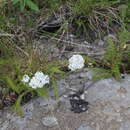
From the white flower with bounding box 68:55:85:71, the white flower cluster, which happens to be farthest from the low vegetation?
the white flower with bounding box 68:55:85:71

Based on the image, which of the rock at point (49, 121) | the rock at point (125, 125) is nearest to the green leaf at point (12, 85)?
the rock at point (49, 121)

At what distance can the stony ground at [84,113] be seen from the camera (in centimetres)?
286

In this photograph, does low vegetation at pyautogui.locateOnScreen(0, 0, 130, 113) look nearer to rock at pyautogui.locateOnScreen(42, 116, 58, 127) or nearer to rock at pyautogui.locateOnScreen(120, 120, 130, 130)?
rock at pyautogui.locateOnScreen(42, 116, 58, 127)

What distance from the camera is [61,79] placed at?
341cm

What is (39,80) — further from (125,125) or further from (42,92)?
(125,125)

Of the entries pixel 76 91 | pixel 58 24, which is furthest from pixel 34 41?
pixel 76 91

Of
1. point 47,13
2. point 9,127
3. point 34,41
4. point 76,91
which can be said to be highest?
point 47,13

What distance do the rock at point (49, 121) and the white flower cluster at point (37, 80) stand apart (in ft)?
1.24

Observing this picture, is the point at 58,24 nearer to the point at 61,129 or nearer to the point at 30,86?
the point at 30,86

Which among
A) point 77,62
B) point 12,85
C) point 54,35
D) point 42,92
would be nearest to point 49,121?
point 42,92

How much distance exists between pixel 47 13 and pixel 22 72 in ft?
3.56

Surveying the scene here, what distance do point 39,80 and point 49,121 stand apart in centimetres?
48

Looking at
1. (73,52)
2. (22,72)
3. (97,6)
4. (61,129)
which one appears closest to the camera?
(61,129)

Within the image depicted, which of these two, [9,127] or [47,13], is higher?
[47,13]
